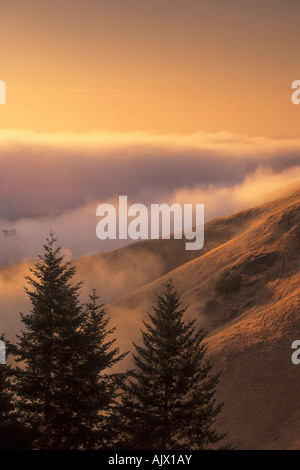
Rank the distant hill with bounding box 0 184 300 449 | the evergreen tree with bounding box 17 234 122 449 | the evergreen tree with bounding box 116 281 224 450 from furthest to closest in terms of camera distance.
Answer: the distant hill with bounding box 0 184 300 449, the evergreen tree with bounding box 116 281 224 450, the evergreen tree with bounding box 17 234 122 449

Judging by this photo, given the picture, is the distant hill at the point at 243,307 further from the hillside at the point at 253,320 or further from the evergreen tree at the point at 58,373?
the evergreen tree at the point at 58,373

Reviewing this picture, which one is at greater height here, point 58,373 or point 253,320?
point 253,320

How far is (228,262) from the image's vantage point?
66938mm

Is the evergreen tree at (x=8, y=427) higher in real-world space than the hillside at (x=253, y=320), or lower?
lower

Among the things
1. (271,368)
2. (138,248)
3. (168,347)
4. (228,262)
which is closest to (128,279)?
(138,248)

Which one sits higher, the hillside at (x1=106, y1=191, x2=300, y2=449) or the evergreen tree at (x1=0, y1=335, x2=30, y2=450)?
the hillside at (x1=106, y1=191, x2=300, y2=449)

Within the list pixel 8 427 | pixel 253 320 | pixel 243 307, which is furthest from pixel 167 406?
pixel 243 307

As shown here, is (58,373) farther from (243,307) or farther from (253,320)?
(243,307)

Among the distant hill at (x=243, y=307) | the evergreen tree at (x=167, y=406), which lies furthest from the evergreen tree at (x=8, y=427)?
the distant hill at (x=243, y=307)

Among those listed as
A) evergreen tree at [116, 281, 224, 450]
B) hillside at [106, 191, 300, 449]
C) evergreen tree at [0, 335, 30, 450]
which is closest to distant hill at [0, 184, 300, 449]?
hillside at [106, 191, 300, 449]

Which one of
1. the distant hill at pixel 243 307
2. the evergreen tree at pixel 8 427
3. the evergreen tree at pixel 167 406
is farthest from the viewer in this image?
the distant hill at pixel 243 307

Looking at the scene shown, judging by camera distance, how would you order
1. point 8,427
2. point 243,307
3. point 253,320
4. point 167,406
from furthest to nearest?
point 243,307, point 253,320, point 167,406, point 8,427

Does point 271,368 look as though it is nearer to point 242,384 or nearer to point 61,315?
point 242,384

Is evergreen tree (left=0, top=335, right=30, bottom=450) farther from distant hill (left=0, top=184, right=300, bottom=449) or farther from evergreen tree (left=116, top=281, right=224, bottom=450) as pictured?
distant hill (left=0, top=184, right=300, bottom=449)
